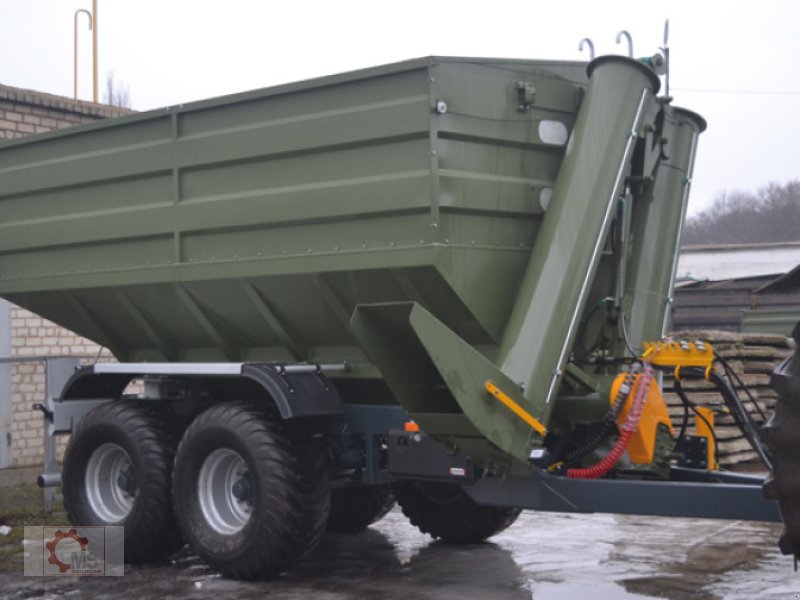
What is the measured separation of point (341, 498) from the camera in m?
9.65

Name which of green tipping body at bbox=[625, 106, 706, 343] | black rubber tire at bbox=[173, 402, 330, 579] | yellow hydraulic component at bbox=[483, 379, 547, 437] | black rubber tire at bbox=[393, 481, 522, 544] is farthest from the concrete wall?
yellow hydraulic component at bbox=[483, 379, 547, 437]

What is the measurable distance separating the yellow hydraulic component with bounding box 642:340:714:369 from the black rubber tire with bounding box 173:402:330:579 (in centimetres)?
226

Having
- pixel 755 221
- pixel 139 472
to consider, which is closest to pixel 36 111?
pixel 139 472

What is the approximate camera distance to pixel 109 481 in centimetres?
912

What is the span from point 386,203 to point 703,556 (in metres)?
3.36

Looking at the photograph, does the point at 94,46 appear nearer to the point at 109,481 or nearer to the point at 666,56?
the point at 109,481

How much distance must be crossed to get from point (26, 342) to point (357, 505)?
4.97 metres

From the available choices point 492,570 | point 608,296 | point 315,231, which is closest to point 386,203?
point 315,231

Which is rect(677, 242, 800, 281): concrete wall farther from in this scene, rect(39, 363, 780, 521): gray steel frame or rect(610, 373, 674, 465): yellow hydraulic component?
rect(610, 373, 674, 465): yellow hydraulic component

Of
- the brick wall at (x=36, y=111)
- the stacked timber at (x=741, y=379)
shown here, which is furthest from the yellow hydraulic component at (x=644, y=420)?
the brick wall at (x=36, y=111)

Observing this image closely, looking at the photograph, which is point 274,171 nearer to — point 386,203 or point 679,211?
point 386,203

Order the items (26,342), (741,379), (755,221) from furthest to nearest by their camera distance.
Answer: (755,221) → (741,379) → (26,342)

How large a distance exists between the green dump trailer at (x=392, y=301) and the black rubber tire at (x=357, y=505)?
0.37m

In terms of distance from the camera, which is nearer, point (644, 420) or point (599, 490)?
point (599, 490)
